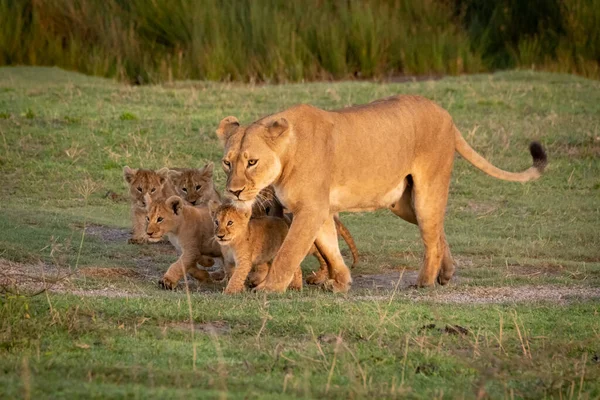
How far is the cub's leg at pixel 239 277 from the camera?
27.3 feet

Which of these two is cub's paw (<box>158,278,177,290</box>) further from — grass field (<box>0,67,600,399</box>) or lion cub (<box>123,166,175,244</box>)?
lion cub (<box>123,166,175,244</box>)

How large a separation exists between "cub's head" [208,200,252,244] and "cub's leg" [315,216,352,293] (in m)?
0.59

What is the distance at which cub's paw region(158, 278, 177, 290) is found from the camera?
27.9 feet

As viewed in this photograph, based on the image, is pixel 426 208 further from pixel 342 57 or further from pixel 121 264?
pixel 342 57

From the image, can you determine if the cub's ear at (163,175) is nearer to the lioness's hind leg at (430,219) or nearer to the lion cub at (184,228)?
the lion cub at (184,228)

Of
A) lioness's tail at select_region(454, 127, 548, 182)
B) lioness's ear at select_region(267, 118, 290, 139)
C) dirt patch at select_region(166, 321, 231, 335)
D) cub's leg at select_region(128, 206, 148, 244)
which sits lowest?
cub's leg at select_region(128, 206, 148, 244)

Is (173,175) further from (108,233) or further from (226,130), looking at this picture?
(226,130)

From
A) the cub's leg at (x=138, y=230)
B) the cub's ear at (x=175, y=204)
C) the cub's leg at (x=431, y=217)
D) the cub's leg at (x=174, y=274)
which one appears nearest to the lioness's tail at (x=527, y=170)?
the cub's leg at (x=431, y=217)

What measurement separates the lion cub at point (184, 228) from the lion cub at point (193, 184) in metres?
1.30

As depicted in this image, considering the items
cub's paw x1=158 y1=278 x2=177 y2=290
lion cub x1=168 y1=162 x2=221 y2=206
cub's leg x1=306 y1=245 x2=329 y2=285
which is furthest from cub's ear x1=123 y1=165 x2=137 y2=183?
cub's paw x1=158 y1=278 x2=177 y2=290

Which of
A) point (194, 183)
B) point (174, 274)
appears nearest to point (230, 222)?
point (174, 274)

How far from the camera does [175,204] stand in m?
9.30

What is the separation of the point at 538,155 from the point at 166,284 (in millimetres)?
3085

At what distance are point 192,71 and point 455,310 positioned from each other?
41.1ft
